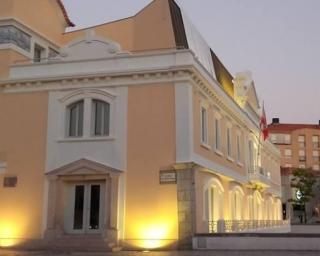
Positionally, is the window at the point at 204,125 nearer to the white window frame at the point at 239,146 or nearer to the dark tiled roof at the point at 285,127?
the white window frame at the point at 239,146

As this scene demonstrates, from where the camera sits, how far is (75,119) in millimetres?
23000

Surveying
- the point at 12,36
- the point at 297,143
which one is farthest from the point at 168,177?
the point at 297,143

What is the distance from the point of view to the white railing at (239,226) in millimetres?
22828

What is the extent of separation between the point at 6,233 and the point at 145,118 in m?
7.52

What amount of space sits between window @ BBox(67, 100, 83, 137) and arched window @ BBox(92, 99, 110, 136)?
593 mm

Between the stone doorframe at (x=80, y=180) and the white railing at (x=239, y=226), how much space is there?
13.9 ft

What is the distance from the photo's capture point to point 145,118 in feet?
71.8

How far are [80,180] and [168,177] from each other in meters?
3.82

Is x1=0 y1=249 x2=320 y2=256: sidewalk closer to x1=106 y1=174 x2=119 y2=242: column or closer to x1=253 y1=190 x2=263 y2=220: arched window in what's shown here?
x1=106 y1=174 x2=119 y2=242: column

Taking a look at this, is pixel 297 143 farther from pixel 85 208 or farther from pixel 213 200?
pixel 85 208

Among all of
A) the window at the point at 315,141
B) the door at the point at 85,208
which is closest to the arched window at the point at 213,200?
the door at the point at 85,208

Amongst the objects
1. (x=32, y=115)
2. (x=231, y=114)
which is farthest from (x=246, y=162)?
(x=32, y=115)

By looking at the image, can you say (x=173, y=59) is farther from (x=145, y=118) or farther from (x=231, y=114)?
(x=231, y=114)

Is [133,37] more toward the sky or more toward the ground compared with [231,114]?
more toward the sky
